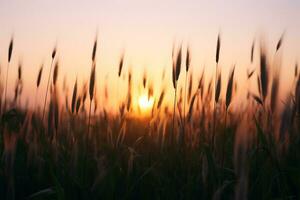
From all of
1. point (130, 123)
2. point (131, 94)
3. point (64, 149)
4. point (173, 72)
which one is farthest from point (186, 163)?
point (130, 123)

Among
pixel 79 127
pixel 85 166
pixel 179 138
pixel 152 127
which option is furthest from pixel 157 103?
pixel 85 166

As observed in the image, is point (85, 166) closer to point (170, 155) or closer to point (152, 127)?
point (170, 155)

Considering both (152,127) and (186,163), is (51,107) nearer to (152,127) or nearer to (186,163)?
(186,163)

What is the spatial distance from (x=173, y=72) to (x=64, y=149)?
69cm

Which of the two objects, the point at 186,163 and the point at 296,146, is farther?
the point at 186,163

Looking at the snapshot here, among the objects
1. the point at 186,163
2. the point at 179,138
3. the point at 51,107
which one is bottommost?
the point at 186,163

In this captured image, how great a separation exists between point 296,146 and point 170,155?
1.97 feet

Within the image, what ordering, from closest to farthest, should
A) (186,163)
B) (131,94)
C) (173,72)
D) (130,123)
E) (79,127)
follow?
(173,72) → (186,163) → (79,127) → (131,94) → (130,123)

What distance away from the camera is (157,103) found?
2.53 metres

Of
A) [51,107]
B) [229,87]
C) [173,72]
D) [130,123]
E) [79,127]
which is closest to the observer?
[229,87]

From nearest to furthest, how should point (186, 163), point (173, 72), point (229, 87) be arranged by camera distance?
1. point (229, 87)
2. point (173, 72)
3. point (186, 163)

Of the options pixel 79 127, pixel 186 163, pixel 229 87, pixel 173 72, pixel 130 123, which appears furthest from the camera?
pixel 130 123

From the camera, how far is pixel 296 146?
72.0 inches

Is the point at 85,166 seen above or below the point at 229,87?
below
